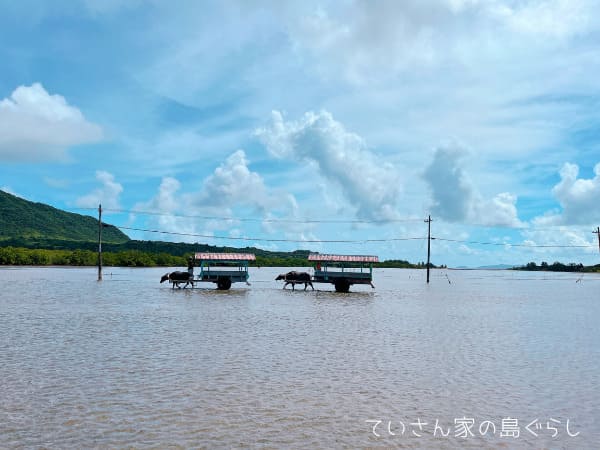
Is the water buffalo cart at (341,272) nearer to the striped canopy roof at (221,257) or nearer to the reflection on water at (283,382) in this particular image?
the striped canopy roof at (221,257)

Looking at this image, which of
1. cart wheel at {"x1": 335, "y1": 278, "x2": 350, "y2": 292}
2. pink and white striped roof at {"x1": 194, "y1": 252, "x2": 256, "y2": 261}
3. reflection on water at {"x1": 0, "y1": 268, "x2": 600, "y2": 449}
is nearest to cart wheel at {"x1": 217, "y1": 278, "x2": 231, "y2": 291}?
pink and white striped roof at {"x1": 194, "y1": 252, "x2": 256, "y2": 261}

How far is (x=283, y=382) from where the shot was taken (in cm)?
1377

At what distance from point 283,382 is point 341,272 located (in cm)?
4127

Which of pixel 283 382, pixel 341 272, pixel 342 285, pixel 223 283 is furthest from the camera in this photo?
pixel 342 285

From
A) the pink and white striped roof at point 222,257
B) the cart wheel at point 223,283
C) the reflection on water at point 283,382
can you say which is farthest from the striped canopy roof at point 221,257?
the reflection on water at point 283,382

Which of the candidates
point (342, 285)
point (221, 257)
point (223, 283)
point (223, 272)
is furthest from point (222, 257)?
point (342, 285)

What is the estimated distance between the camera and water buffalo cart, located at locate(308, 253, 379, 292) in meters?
52.4

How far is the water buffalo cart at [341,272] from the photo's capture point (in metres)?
52.4

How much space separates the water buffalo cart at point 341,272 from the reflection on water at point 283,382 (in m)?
25.1

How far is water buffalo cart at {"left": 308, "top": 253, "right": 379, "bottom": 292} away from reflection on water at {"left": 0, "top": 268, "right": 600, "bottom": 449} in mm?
25054

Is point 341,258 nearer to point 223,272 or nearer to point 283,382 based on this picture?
point 223,272

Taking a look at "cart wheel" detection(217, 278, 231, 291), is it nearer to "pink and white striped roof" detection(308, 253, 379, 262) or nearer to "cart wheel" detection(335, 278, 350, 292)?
"pink and white striped roof" detection(308, 253, 379, 262)

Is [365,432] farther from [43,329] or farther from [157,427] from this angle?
[43,329]

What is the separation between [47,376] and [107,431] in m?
5.27
